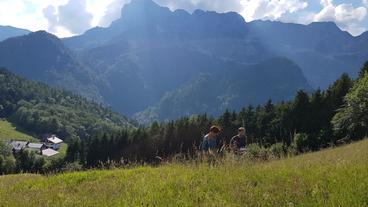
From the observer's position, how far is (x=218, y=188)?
7.65m

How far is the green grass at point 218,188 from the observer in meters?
6.70

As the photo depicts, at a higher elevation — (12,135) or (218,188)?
(12,135)

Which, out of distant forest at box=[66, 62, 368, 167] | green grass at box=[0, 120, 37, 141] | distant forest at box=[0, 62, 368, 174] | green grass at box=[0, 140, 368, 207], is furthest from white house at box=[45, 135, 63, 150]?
green grass at box=[0, 140, 368, 207]

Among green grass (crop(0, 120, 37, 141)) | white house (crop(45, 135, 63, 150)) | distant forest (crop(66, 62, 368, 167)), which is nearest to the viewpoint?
distant forest (crop(66, 62, 368, 167))

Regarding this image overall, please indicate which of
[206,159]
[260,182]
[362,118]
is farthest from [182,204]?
[362,118]

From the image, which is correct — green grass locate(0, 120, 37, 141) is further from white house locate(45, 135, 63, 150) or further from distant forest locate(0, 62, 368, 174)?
distant forest locate(0, 62, 368, 174)

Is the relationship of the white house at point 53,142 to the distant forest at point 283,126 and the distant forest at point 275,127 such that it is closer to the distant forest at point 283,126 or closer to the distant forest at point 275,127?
the distant forest at point 275,127

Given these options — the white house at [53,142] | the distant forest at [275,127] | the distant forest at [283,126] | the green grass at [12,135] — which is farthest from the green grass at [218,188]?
the green grass at [12,135]

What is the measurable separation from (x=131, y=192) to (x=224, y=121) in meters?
84.2

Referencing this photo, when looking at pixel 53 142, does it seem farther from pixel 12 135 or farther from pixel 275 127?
pixel 275 127

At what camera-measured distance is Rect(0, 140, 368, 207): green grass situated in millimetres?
6699

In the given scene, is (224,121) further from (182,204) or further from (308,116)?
(182,204)

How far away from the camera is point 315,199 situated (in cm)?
654

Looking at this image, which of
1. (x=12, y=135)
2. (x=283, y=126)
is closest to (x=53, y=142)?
(x=12, y=135)
